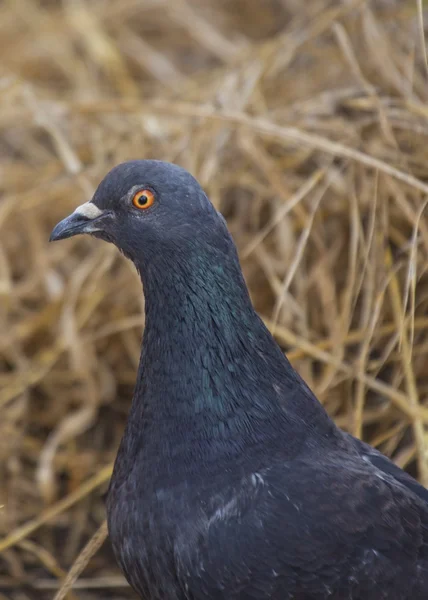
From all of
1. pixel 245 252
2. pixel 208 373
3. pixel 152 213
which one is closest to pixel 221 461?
pixel 208 373

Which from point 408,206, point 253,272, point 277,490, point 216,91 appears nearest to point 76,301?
point 253,272

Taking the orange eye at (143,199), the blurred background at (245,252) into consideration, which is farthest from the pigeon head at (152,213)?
the blurred background at (245,252)

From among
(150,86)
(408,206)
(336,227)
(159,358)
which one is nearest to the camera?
(159,358)

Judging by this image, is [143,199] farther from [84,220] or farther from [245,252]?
→ [245,252]

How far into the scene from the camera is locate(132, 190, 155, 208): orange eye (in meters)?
2.49

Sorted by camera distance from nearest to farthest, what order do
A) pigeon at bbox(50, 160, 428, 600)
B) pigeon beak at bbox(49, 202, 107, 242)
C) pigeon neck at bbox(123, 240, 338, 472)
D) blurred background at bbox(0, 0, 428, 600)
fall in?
pigeon at bbox(50, 160, 428, 600)
pigeon neck at bbox(123, 240, 338, 472)
pigeon beak at bbox(49, 202, 107, 242)
blurred background at bbox(0, 0, 428, 600)

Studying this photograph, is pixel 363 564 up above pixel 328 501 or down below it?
below

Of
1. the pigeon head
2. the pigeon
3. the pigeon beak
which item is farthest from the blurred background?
the pigeon beak

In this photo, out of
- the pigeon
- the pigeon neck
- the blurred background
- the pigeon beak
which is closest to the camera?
the pigeon

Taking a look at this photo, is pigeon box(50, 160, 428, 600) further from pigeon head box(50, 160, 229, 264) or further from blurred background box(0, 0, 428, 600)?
blurred background box(0, 0, 428, 600)

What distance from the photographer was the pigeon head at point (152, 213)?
8.07 ft

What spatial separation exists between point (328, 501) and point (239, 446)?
0.78 feet

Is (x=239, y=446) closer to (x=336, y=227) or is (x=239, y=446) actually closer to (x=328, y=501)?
(x=328, y=501)

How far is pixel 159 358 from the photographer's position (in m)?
2.52
